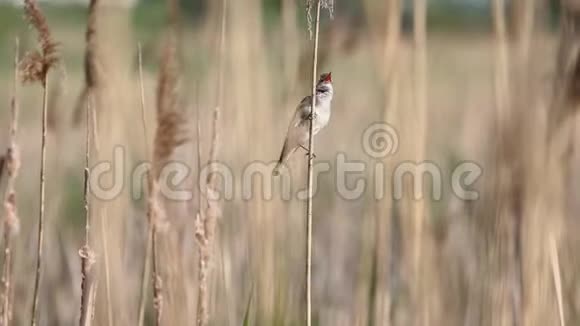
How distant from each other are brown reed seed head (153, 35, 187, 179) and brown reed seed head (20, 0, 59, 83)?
0.10 m

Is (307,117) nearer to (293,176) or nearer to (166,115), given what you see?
(166,115)

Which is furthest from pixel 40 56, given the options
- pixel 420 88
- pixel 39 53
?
pixel 420 88

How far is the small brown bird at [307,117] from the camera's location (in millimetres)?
806

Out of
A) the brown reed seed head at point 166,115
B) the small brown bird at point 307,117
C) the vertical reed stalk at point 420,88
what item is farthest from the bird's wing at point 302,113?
the vertical reed stalk at point 420,88

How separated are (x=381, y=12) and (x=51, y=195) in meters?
0.59

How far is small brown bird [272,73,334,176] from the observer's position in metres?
0.81

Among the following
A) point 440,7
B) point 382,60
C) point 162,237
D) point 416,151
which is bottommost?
point 162,237

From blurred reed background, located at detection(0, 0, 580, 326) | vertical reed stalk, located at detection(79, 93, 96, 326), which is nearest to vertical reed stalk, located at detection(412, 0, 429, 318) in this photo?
blurred reed background, located at detection(0, 0, 580, 326)

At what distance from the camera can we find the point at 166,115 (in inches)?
33.8

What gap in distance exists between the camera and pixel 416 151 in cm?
120

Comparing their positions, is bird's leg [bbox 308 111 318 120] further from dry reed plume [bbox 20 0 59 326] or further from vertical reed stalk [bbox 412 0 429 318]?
vertical reed stalk [bbox 412 0 429 318]

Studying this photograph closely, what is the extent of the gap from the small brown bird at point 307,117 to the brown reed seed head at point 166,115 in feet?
0.35

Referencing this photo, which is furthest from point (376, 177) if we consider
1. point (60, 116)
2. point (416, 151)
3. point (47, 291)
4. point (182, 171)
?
point (47, 291)

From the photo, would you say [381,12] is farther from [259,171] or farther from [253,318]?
[253,318]
